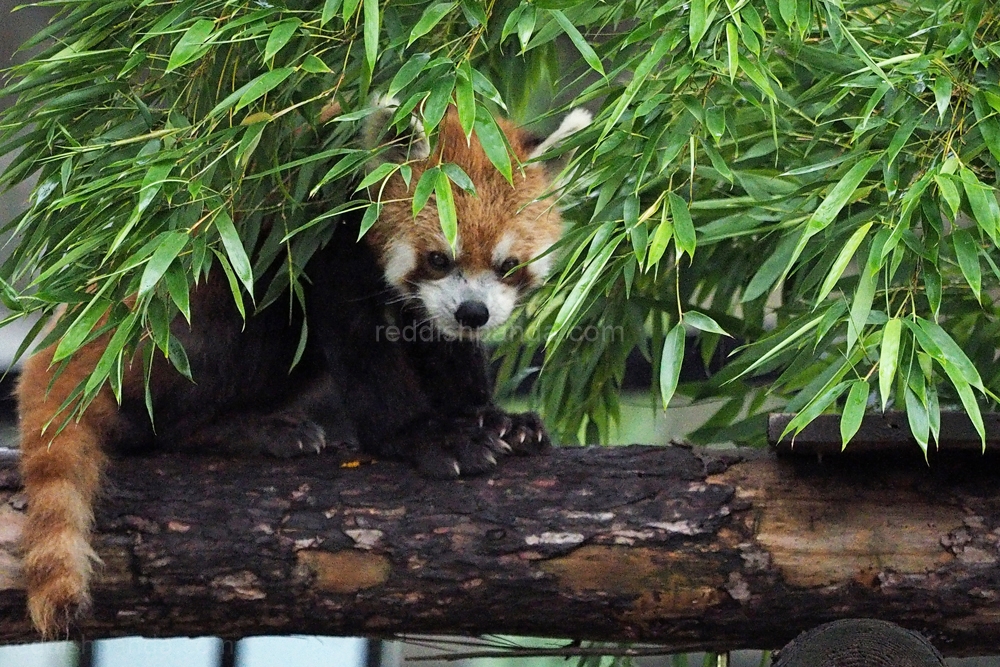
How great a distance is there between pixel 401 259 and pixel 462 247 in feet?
0.59

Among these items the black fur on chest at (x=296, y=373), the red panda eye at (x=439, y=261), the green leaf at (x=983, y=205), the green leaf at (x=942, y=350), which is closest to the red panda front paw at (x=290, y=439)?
the black fur on chest at (x=296, y=373)

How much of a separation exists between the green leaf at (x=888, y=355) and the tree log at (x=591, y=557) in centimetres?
55

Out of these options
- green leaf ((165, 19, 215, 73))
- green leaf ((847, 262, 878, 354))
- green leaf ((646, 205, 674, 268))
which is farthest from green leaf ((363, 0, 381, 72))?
green leaf ((847, 262, 878, 354))

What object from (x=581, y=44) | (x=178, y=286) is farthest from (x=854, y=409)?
(x=178, y=286)

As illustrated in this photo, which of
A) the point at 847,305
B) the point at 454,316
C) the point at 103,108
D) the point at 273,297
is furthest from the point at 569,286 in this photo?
the point at 103,108

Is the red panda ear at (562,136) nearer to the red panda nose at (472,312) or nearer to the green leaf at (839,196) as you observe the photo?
the red panda nose at (472,312)

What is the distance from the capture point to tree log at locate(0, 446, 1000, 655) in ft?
6.30

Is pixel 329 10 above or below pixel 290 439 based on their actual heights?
above

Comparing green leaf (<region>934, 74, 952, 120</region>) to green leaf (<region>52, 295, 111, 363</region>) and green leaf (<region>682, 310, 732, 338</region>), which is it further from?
green leaf (<region>52, 295, 111, 363</region>)

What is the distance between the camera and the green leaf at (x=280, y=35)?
1623 millimetres

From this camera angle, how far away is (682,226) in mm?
1649

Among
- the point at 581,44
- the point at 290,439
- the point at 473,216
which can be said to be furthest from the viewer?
the point at 473,216

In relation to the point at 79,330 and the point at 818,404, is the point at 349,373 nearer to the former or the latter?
the point at 79,330

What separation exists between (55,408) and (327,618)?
0.82 meters
